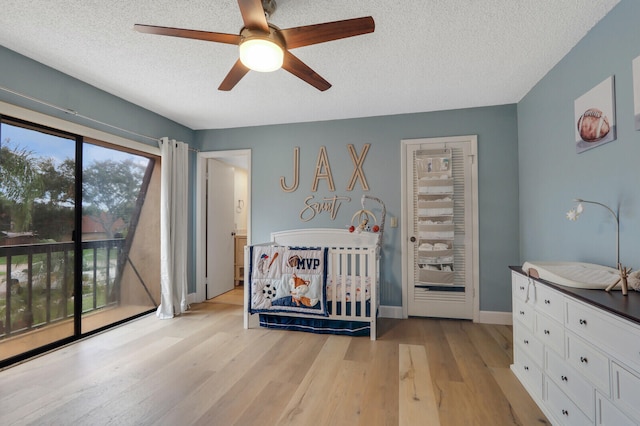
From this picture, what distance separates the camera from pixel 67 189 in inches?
105

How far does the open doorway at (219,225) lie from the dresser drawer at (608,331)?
3414 mm

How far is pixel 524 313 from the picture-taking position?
2.07 metres

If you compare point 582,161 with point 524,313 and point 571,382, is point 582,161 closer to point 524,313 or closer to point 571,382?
Result: point 524,313

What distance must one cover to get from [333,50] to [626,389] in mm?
2425

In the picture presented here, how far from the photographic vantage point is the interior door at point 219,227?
14.2ft

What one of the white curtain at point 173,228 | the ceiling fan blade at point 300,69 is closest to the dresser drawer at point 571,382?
the ceiling fan blade at point 300,69

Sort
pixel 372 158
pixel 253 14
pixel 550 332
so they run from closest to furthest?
pixel 253 14
pixel 550 332
pixel 372 158

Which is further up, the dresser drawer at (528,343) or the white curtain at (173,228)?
the white curtain at (173,228)

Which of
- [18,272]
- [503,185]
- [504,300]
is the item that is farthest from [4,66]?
[504,300]

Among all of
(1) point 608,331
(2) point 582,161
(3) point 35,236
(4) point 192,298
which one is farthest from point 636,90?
(4) point 192,298

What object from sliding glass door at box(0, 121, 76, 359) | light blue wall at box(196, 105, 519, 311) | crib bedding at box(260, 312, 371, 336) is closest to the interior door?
light blue wall at box(196, 105, 519, 311)

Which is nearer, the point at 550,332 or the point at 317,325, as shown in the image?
the point at 550,332

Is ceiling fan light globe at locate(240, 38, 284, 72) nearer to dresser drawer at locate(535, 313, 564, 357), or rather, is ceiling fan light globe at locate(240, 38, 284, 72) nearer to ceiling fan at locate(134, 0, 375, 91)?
ceiling fan at locate(134, 0, 375, 91)

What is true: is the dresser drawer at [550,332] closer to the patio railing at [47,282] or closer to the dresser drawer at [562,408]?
the dresser drawer at [562,408]
